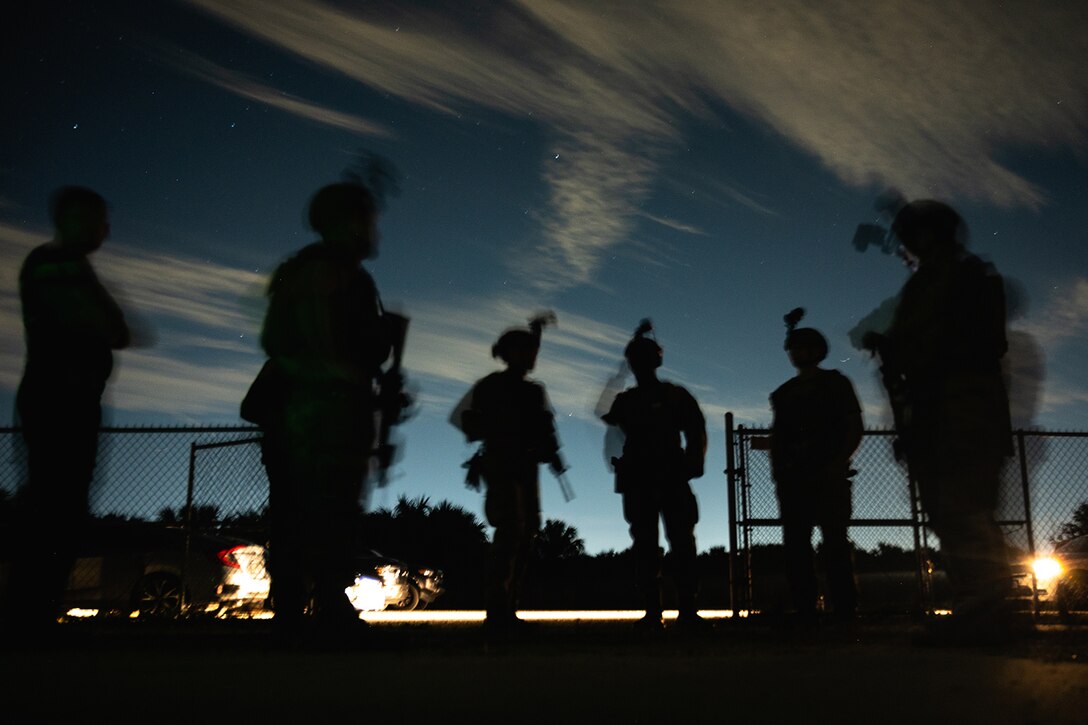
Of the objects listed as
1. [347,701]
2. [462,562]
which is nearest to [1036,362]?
[347,701]

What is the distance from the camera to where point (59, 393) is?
4.02 m

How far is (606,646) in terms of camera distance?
408 cm

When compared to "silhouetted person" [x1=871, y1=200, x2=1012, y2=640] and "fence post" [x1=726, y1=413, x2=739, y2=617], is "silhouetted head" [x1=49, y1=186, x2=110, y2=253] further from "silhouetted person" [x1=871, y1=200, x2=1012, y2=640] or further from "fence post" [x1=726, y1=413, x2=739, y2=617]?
"fence post" [x1=726, y1=413, x2=739, y2=617]

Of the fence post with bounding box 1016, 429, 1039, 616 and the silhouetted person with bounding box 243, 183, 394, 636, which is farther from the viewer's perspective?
the fence post with bounding box 1016, 429, 1039, 616

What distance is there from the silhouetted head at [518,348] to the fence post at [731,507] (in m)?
3.55

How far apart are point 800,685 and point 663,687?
354 millimetres

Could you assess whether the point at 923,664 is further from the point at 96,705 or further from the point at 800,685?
the point at 96,705

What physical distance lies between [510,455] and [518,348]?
2.35 ft

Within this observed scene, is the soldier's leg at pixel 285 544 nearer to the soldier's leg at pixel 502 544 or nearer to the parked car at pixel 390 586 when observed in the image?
the soldier's leg at pixel 502 544

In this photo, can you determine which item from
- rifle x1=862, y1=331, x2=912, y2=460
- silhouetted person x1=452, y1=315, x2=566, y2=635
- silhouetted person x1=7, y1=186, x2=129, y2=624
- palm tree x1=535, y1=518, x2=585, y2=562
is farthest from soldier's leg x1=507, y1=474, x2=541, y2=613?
palm tree x1=535, y1=518, x2=585, y2=562

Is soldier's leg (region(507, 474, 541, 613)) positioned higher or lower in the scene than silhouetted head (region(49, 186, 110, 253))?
lower

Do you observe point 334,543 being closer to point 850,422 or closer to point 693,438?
point 693,438

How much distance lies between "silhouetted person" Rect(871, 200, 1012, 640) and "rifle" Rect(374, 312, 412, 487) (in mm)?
2104

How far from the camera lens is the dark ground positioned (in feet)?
6.98
